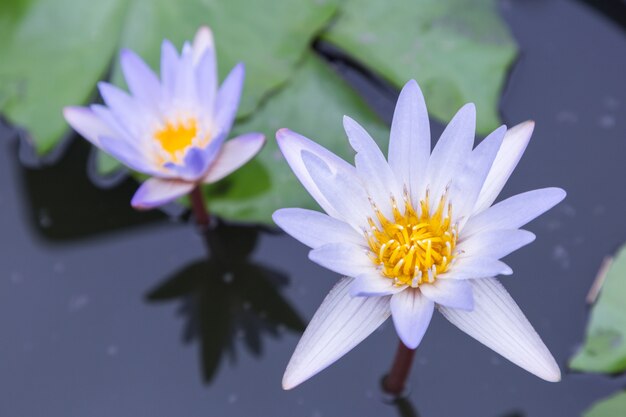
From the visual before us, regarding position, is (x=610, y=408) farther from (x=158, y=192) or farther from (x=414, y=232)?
(x=158, y=192)

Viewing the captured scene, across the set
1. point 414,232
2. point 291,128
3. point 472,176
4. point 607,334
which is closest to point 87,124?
point 291,128

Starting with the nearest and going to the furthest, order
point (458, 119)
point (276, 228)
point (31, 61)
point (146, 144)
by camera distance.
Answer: point (458, 119) < point (146, 144) < point (276, 228) < point (31, 61)

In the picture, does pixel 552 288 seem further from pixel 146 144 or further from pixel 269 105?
pixel 146 144

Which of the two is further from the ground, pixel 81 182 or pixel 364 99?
pixel 364 99

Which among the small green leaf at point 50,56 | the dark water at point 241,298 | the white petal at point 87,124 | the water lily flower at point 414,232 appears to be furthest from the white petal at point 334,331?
the small green leaf at point 50,56

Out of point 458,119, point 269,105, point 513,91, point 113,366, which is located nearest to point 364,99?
point 269,105

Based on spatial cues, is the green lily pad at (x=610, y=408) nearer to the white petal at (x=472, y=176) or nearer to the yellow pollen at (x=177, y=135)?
the white petal at (x=472, y=176)

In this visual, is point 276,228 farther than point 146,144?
Yes

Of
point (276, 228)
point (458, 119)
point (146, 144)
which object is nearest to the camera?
point (458, 119)
